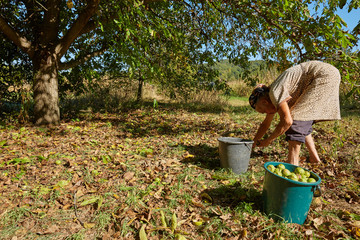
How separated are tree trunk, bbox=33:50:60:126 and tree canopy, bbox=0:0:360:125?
2 cm

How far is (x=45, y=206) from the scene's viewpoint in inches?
89.1

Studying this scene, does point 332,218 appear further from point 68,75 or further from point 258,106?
point 68,75

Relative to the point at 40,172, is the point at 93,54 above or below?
above

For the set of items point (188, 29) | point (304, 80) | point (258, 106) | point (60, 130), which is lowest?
point (60, 130)

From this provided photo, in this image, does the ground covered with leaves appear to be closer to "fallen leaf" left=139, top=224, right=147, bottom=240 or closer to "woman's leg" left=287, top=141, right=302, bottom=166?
"fallen leaf" left=139, top=224, right=147, bottom=240

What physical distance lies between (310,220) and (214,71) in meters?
5.78

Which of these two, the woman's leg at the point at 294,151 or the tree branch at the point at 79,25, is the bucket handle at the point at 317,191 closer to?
the woman's leg at the point at 294,151

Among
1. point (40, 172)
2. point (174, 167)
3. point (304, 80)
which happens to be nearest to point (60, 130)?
point (40, 172)

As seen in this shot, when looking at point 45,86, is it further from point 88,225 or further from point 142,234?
point 142,234

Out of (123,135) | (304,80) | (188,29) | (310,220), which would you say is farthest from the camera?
(188,29)

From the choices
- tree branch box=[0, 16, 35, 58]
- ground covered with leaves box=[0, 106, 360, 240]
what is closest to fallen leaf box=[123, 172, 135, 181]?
ground covered with leaves box=[0, 106, 360, 240]

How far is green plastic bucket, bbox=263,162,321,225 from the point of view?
1.87 meters

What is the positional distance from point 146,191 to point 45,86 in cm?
428

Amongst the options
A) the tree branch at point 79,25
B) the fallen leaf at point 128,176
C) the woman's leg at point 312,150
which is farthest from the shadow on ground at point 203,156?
the tree branch at point 79,25
